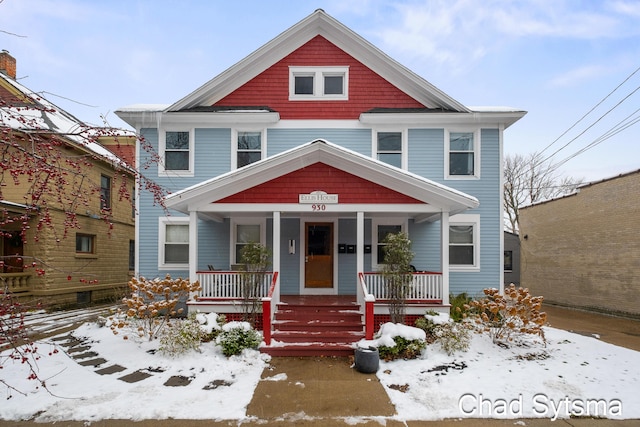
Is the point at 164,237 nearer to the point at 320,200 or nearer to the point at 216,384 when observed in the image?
the point at 320,200

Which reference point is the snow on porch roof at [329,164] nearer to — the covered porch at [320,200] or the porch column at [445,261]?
the covered porch at [320,200]

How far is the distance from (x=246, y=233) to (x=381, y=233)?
4.28 metres

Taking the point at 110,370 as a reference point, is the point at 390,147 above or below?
above

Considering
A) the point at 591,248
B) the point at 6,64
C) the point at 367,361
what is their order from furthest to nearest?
1. the point at 6,64
2. the point at 591,248
3. the point at 367,361

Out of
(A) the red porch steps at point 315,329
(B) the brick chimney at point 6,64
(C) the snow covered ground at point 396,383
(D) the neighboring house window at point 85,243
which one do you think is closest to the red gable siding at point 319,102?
(A) the red porch steps at point 315,329

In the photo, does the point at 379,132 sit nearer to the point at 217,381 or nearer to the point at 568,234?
the point at 217,381

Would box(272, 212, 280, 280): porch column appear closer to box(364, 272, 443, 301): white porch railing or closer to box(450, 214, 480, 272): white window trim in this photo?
box(364, 272, 443, 301): white porch railing

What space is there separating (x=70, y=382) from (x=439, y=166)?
1062 centimetres

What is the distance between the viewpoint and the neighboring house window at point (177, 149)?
11.4 m

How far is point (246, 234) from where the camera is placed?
11281mm

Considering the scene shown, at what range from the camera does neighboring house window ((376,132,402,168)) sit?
37.6 feet

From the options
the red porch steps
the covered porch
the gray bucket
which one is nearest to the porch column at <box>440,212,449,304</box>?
the covered porch

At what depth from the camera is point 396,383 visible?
6.14 meters

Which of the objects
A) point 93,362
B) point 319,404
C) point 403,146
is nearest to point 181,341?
point 93,362
